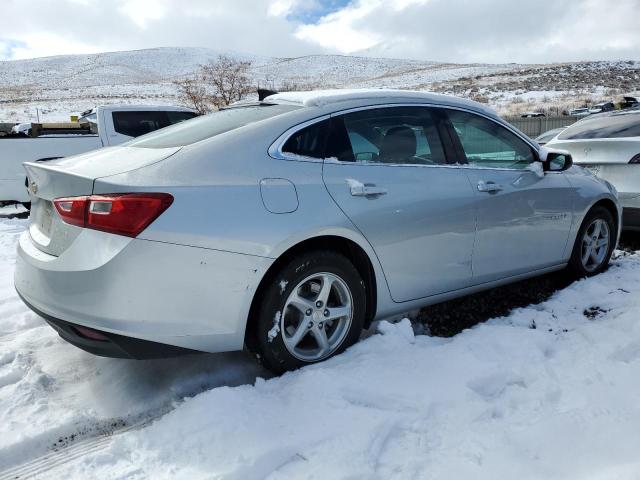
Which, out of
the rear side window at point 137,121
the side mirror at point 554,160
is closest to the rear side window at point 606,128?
the side mirror at point 554,160

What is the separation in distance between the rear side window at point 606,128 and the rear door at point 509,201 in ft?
6.71

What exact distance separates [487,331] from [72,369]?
244cm

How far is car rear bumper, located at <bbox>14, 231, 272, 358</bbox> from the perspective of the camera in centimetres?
245

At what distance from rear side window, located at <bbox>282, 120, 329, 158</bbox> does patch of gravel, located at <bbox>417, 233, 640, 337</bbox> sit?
1.50 m

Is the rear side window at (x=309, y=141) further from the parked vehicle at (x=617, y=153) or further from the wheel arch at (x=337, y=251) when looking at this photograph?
the parked vehicle at (x=617, y=153)

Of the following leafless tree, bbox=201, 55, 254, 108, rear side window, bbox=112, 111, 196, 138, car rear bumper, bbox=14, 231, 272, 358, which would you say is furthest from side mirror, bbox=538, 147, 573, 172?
leafless tree, bbox=201, 55, 254, 108

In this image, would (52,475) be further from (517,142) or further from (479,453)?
(517,142)

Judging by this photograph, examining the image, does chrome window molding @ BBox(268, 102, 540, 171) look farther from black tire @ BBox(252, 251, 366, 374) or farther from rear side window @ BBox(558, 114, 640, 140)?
rear side window @ BBox(558, 114, 640, 140)

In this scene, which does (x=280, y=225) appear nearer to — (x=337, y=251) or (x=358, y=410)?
(x=337, y=251)

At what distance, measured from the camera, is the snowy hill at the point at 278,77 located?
45000 millimetres

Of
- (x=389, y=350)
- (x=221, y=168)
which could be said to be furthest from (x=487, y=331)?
(x=221, y=168)

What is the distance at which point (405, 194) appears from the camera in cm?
322

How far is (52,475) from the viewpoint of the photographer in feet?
7.40

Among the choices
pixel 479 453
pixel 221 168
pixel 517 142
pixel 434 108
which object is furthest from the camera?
pixel 517 142
